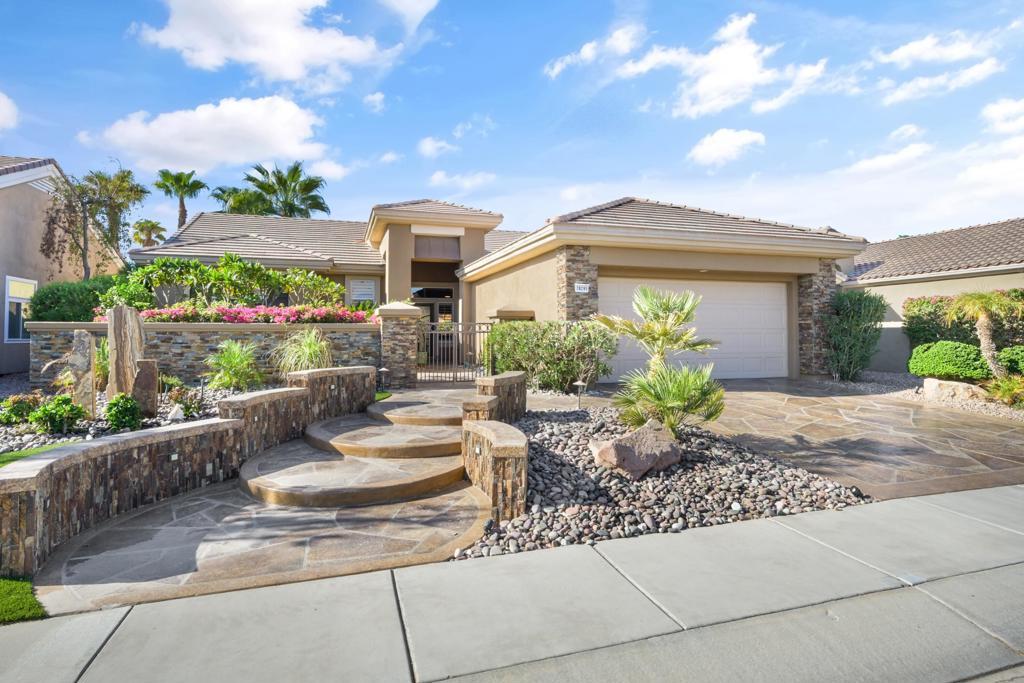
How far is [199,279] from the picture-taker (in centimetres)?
1328

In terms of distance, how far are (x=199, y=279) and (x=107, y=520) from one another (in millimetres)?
10398

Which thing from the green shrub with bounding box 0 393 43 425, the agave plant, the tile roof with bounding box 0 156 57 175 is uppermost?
the tile roof with bounding box 0 156 57 175

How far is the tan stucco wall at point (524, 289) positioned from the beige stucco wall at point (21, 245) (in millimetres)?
13267

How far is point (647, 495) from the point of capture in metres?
4.82

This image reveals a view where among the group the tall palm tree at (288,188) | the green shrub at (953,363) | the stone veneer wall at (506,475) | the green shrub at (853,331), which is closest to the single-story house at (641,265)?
the green shrub at (853,331)

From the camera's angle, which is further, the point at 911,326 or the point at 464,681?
the point at 911,326

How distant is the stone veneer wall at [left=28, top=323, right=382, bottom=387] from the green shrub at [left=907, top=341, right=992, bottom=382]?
12073 mm

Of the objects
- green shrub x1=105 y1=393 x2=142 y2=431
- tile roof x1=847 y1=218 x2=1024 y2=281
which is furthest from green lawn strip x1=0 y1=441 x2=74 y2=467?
tile roof x1=847 y1=218 x2=1024 y2=281

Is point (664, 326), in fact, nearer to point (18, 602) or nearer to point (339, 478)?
point (339, 478)

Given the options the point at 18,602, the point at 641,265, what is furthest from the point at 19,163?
the point at 641,265

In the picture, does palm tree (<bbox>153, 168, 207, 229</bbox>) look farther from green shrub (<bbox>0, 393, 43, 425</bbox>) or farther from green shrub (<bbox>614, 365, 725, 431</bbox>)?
green shrub (<bbox>614, 365, 725, 431</bbox>)

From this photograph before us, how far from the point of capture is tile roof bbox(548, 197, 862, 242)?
11.6m

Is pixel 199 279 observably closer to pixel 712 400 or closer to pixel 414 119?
pixel 414 119

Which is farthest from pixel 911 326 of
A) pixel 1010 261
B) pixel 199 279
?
pixel 199 279
